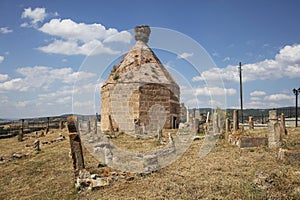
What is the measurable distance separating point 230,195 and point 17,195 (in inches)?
241

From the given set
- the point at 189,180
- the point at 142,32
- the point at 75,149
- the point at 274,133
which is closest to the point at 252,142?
the point at 274,133

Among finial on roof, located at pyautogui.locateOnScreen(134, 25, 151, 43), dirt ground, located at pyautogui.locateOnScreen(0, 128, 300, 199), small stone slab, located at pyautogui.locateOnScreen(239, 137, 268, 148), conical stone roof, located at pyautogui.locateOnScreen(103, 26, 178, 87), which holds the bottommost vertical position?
dirt ground, located at pyautogui.locateOnScreen(0, 128, 300, 199)

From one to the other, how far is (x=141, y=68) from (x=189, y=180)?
1682cm

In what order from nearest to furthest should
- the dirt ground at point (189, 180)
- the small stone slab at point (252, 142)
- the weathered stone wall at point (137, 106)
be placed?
the dirt ground at point (189, 180), the small stone slab at point (252, 142), the weathered stone wall at point (137, 106)

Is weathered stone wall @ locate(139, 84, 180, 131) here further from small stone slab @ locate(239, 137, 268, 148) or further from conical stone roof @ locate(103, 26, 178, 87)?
small stone slab @ locate(239, 137, 268, 148)

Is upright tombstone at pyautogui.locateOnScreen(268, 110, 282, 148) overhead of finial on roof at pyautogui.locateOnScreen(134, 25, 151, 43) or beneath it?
beneath

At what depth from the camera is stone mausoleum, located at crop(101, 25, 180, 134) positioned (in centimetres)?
2101

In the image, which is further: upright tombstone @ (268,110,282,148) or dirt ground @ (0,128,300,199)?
upright tombstone @ (268,110,282,148)

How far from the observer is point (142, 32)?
81.0 feet

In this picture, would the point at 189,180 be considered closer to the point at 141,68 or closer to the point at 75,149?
the point at 75,149

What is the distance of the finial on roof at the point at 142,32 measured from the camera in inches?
971

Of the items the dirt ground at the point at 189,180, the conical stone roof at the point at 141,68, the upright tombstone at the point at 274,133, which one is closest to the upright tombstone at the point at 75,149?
the dirt ground at the point at 189,180

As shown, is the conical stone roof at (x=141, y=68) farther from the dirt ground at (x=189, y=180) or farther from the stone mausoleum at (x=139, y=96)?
the dirt ground at (x=189, y=180)

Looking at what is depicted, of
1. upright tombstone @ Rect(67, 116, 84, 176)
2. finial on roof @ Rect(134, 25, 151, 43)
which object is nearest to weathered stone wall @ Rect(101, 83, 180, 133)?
finial on roof @ Rect(134, 25, 151, 43)
